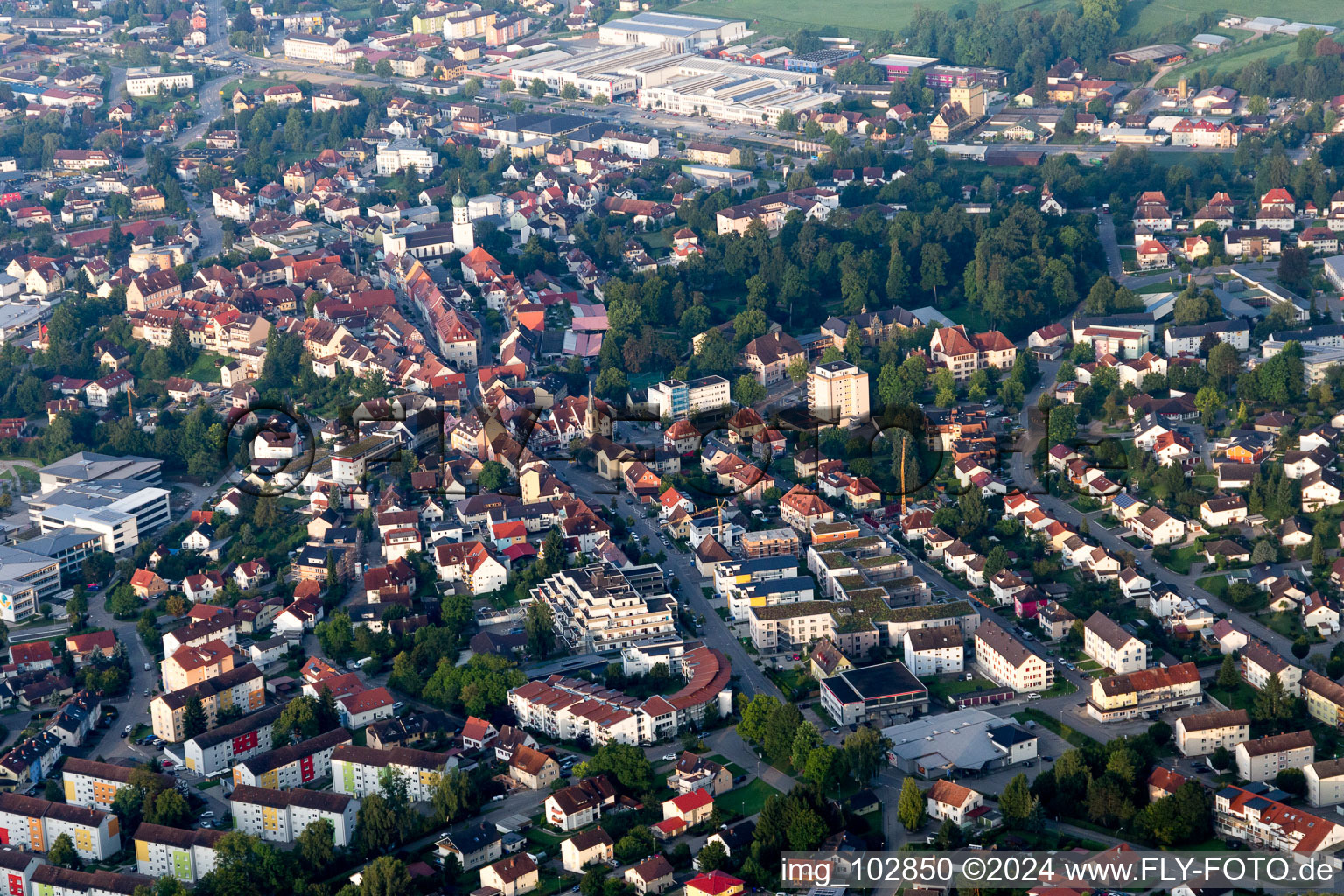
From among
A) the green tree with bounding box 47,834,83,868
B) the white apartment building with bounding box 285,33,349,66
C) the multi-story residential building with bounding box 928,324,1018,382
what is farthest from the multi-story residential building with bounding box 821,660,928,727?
the white apartment building with bounding box 285,33,349,66

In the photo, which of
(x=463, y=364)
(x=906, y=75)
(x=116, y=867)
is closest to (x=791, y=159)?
(x=906, y=75)

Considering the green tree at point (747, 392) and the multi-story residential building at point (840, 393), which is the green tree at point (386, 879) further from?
the green tree at point (747, 392)

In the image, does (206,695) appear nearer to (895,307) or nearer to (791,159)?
(895,307)

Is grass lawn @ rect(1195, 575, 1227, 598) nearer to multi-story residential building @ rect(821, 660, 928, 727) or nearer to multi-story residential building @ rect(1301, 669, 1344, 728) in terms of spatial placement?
multi-story residential building @ rect(1301, 669, 1344, 728)

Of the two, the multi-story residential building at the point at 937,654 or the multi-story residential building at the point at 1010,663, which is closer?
the multi-story residential building at the point at 1010,663

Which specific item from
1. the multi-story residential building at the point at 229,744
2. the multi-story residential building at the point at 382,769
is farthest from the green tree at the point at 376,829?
the multi-story residential building at the point at 229,744

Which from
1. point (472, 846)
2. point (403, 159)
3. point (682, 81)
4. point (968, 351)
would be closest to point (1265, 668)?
point (472, 846)
